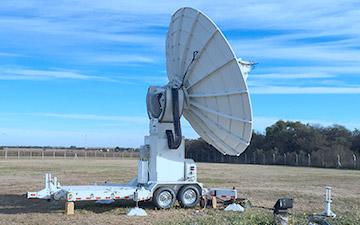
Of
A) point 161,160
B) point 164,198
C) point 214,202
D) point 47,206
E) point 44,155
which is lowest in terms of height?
point 47,206

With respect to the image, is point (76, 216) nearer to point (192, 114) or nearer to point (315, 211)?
point (192, 114)

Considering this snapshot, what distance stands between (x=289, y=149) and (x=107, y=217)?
8562cm

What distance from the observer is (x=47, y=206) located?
21.8 m

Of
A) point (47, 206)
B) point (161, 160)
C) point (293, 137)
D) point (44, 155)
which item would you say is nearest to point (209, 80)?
point (161, 160)

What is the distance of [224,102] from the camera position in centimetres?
2086

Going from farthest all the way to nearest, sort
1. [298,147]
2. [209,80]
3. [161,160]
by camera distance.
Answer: [298,147]
[161,160]
[209,80]

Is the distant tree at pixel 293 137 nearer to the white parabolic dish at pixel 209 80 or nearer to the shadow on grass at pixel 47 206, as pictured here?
the white parabolic dish at pixel 209 80

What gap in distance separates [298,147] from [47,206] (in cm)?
8147

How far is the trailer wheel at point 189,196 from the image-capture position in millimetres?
21016

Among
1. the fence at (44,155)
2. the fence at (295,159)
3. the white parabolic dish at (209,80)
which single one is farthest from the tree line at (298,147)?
the white parabolic dish at (209,80)

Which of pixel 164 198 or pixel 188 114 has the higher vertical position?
pixel 188 114

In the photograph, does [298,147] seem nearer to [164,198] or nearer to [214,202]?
[214,202]

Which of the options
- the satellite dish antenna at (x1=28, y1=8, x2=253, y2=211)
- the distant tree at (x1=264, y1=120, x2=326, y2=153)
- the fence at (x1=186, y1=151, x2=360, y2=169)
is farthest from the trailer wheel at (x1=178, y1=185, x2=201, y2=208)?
the distant tree at (x1=264, y1=120, x2=326, y2=153)

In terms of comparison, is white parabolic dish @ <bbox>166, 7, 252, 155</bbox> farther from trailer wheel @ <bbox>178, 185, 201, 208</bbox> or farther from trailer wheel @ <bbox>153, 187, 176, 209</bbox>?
trailer wheel @ <bbox>153, 187, 176, 209</bbox>
